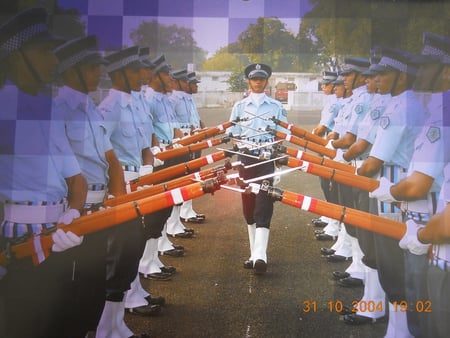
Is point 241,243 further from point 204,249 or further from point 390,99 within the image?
point 390,99

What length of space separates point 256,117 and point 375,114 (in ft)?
1.87

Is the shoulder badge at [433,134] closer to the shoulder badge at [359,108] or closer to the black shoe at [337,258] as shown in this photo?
the shoulder badge at [359,108]

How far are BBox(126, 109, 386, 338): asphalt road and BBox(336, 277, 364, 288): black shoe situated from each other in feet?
0.10

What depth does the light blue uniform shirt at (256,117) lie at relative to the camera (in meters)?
2.21

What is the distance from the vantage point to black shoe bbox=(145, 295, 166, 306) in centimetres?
217

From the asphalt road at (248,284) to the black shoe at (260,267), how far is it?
0.09 feet

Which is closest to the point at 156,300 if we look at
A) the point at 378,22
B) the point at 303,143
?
the point at 303,143

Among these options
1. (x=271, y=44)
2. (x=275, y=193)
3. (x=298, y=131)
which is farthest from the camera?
(x=298, y=131)

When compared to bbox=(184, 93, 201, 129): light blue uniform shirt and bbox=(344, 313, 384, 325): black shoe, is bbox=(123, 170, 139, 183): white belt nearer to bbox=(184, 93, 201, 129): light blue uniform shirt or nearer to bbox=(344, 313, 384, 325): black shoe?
bbox=(184, 93, 201, 129): light blue uniform shirt

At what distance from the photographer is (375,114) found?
2121 millimetres

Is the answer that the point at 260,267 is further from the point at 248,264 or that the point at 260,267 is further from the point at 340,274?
the point at 340,274

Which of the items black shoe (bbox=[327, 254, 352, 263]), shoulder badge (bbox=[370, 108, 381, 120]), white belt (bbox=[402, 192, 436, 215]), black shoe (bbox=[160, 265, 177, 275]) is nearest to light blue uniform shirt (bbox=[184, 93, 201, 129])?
black shoe (bbox=[160, 265, 177, 275])

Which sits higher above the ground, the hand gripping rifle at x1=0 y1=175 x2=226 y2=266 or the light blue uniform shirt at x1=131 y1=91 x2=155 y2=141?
the light blue uniform shirt at x1=131 y1=91 x2=155 y2=141

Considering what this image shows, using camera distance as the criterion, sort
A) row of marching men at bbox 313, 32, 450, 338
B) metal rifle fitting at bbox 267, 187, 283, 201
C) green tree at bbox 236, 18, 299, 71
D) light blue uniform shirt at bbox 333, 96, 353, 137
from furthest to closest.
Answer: light blue uniform shirt at bbox 333, 96, 353, 137
green tree at bbox 236, 18, 299, 71
row of marching men at bbox 313, 32, 450, 338
metal rifle fitting at bbox 267, 187, 283, 201
